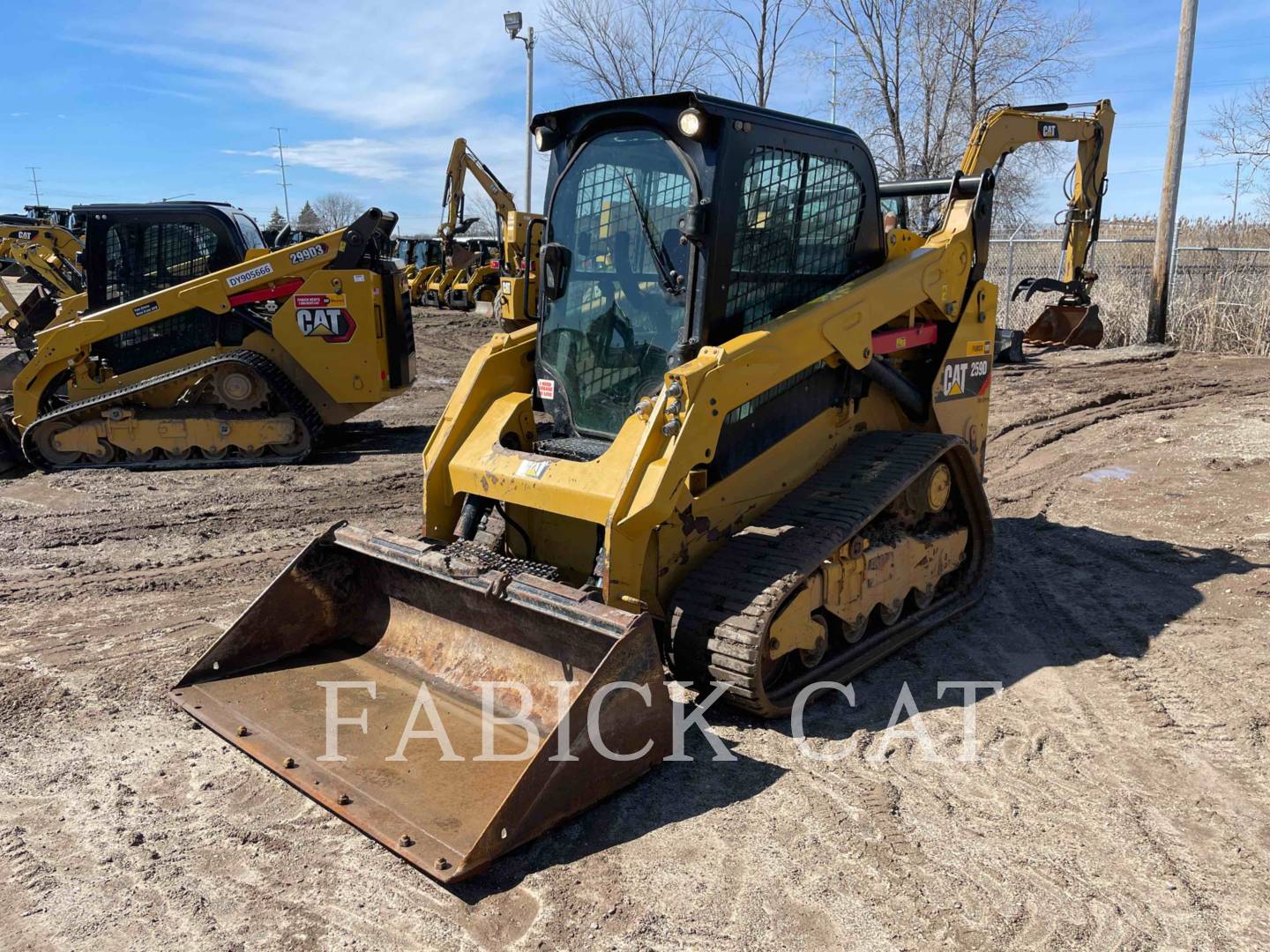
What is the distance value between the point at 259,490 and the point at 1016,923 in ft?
23.0

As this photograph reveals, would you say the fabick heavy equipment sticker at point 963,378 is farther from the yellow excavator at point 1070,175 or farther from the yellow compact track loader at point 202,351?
the yellow compact track loader at point 202,351

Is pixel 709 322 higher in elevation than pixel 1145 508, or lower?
higher

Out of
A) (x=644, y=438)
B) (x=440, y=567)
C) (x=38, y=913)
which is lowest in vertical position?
(x=38, y=913)

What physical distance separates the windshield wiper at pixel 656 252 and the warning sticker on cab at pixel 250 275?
590cm

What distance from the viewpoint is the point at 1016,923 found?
287 centimetres

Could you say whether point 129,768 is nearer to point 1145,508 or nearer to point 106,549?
point 106,549

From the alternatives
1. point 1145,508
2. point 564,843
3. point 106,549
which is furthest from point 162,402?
point 1145,508

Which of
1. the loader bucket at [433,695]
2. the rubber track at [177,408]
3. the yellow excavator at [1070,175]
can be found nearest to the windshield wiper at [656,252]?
the loader bucket at [433,695]

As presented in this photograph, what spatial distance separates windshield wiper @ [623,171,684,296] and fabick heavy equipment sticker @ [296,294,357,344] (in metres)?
5.60

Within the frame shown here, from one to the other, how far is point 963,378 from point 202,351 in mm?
7069

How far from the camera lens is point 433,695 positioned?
4.12 m

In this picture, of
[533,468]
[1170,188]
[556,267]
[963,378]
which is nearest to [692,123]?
[556,267]

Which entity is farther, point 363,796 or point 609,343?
point 609,343

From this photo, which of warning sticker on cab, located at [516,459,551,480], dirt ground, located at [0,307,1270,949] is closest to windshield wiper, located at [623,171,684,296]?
warning sticker on cab, located at [516,459,551,480]
